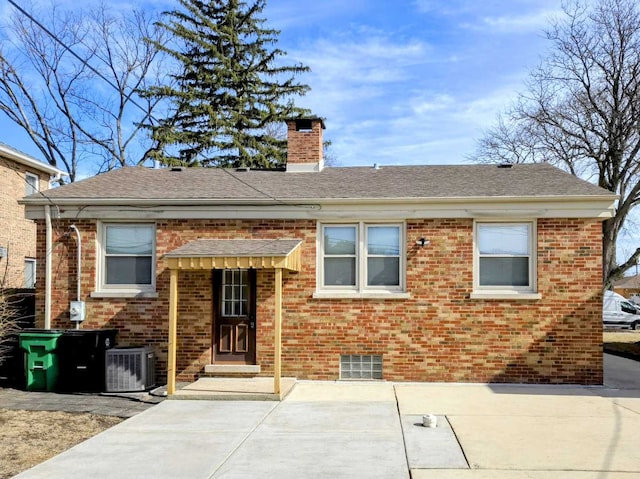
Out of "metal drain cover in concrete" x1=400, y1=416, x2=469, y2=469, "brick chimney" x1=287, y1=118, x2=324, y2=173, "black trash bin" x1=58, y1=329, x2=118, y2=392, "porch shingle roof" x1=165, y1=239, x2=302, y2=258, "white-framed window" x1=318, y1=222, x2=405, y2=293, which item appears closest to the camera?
"metal drain cover in concrete" x1=400, y1=416, x2=469, y2=469

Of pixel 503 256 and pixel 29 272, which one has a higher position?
pixel 503 256

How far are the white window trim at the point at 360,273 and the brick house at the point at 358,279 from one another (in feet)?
0.09

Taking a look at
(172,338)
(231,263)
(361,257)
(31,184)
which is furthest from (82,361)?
(31,184)

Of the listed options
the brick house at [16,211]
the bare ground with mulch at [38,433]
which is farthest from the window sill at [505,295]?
the brick house at [16,211]

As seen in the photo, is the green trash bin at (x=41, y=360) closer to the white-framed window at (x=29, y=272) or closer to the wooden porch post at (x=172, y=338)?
the wooden porch post at (x=172, y=338)

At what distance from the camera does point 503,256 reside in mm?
11305

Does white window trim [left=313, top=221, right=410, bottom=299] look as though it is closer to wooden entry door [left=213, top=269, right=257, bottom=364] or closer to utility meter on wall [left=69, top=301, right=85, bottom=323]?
wooden entry door [left=213, top=269, right=257, bottom=364]

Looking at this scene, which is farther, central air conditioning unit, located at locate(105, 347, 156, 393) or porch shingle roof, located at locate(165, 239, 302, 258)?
central air conditioning unit, located at locate(105, 347, 156, 393)

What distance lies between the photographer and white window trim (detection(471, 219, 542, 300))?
1111 centimetres

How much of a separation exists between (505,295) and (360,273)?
8.89 ft

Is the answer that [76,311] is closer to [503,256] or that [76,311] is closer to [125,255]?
[125,255]

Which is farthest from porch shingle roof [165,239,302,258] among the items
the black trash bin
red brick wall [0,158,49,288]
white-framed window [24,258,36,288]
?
white-framed window [24,258,36,288]

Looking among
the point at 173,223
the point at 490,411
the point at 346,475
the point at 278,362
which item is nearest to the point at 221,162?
the point at 173,223

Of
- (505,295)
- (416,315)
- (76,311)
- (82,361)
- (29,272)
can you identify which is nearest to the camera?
(82,361)
